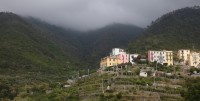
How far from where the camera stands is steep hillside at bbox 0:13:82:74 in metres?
127

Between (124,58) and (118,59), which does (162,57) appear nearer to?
(124,58)

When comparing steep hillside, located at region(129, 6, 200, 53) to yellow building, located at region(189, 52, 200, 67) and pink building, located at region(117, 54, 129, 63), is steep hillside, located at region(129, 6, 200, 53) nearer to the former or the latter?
pink building, located at region(117, 54, 129, 63)

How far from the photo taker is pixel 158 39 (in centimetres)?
13000

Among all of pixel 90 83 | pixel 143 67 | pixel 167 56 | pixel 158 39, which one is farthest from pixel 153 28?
pixel 90 83

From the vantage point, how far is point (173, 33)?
449 feet

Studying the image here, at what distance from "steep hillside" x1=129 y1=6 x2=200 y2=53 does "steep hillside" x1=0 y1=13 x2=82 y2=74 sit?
22.2m

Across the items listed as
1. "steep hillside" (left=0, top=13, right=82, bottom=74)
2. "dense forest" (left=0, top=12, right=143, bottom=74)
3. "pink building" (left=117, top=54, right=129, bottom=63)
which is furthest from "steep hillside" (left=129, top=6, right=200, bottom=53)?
"steep hillside" (left=0, top=13, right=82, bottom=74)

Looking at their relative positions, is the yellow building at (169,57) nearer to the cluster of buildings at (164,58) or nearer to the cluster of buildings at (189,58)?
the cluster of buildings at (164,58)

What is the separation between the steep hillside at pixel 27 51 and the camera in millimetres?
126675

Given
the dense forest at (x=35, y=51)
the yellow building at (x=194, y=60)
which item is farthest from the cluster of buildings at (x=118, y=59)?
the dense forest at (x=35, y=51)

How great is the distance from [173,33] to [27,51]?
136 feet

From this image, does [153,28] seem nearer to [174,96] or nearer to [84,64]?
[84,64]

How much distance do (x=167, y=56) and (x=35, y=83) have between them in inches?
1150

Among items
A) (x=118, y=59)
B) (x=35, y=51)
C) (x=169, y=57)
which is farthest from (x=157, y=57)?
(x=35, y=51)
